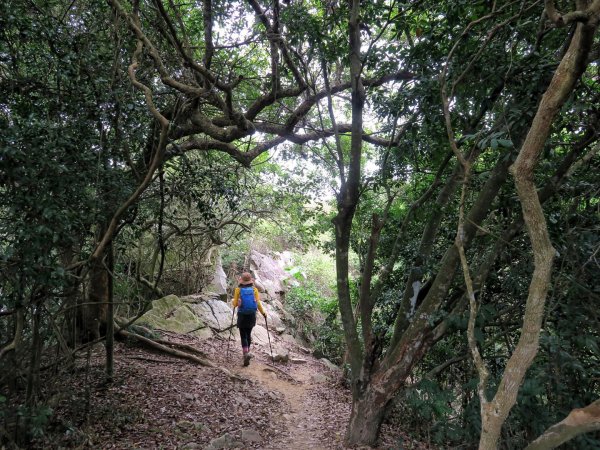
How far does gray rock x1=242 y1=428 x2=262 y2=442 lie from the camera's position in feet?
18.4

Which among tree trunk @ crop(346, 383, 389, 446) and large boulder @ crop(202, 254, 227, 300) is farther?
large boulder @ crop(202, 254, 227, 300)

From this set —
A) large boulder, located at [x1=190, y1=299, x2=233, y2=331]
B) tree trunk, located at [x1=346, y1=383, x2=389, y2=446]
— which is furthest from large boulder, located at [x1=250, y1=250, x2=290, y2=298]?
tree trunk, located at [x1=346, y1=383, x2=389, y2=446]

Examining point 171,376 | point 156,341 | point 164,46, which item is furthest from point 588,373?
point 156,341

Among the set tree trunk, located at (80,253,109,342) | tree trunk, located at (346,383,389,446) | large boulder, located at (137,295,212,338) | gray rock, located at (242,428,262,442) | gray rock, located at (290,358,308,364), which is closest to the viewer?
tree trunk, located at (346,383,389,446)

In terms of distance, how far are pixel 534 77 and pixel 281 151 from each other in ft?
22.6

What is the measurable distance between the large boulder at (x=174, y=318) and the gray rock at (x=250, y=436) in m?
5.35

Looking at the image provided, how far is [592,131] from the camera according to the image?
3.78 meters

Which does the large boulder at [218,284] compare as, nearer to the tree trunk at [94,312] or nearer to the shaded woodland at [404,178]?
the tree trunk at [94,312]

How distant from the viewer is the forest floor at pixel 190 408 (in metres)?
5.13

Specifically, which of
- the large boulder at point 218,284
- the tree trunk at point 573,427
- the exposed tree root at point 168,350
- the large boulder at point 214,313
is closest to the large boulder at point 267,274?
the large boulder at point 218,284

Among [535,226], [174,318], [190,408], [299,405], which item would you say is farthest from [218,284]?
[535,226]

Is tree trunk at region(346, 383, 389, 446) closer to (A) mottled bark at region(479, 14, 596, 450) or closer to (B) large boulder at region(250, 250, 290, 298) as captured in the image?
(A) mottled bark at region(479, 14, 596, 450)

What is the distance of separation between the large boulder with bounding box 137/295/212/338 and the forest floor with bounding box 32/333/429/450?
1564mm

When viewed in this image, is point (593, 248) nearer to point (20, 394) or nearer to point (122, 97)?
point (122, 97)
